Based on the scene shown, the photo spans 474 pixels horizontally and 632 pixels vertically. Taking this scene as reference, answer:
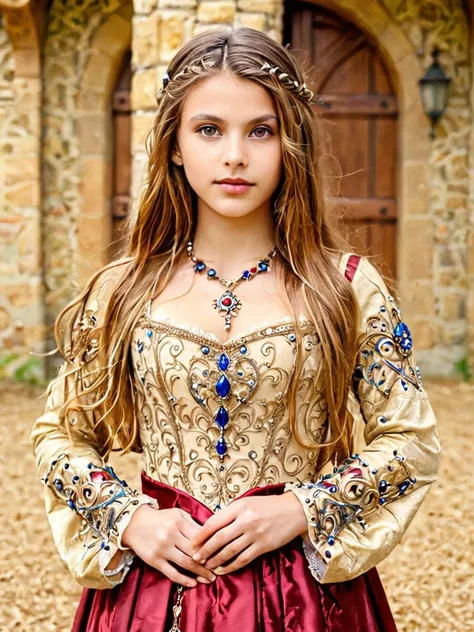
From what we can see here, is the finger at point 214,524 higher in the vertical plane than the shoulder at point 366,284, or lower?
lower

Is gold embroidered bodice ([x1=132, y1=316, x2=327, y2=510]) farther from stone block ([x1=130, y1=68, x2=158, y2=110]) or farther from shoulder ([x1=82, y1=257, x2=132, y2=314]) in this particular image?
stone block ([x1=130, y1=68, x2=158, y2=110])

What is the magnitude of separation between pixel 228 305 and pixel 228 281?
0.20 feet

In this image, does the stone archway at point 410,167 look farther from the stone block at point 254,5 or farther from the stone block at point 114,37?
the stone block at point 254,5

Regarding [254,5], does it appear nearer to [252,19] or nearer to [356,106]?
[252,19]

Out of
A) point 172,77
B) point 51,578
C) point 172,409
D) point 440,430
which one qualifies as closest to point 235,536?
point 172,409

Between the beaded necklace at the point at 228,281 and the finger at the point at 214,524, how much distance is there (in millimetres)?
324

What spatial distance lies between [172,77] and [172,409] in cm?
60

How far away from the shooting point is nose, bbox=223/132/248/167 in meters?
1.47

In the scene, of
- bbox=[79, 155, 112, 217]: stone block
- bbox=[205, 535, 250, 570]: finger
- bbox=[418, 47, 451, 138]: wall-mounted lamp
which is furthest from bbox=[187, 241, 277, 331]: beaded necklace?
bbox=[79, 155, 112, 217]: stone block

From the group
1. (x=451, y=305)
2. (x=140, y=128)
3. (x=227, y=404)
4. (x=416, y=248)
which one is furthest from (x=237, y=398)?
(x=451, y=305)

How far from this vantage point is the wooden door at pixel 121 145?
279 inches

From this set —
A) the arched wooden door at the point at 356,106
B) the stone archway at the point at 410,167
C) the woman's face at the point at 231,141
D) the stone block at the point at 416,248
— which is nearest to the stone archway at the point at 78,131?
the arched wooden door at the point at 356,106

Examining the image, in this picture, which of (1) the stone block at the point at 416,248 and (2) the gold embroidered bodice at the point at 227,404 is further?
(1) the stone block at the point at 416,248

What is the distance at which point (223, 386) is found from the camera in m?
1.53
